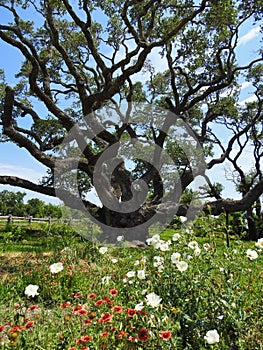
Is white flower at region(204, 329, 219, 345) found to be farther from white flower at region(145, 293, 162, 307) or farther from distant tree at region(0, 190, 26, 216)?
distant tree at region(0, 190, 26, 216)

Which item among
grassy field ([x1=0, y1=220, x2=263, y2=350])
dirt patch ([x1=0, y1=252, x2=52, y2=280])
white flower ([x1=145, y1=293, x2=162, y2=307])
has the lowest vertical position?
dirt patch ([x1=0, y1=252, x2=52, y2=280])

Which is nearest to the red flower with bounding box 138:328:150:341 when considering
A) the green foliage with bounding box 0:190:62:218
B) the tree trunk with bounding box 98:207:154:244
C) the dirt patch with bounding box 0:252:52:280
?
the dirt patch with bounding box 0:252:52:280

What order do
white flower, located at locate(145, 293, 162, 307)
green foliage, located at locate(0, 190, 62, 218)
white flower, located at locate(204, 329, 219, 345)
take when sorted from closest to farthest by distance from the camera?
1. white flower, located at locate(204, 329, 219, 345)
2. white flower, located at locate(145, 293, 162, 307)
3. green foliage, located at locate(0, 190, 62, 218)

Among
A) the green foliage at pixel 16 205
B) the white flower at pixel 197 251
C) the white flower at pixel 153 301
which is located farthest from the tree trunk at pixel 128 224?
the green foliage at pixel 16 205

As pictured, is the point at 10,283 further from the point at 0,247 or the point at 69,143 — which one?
the point at 69,143

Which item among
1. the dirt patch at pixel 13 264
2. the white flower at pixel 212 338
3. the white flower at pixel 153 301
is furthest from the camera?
the dirt patch at pixel 13 264

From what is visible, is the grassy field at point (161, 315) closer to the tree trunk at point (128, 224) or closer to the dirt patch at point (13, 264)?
the dirt patch at point (13, 264)

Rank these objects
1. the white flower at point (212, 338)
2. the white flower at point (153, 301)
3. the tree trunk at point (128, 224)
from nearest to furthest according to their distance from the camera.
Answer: the white flower at point (212, 338) < the white flower at point (153, 301) < the tree trunk at point (128, 224)

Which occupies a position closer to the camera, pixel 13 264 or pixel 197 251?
pixel 197 251

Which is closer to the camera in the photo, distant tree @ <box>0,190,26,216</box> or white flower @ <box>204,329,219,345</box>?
white flower @ <box>204,329,219,345</box>

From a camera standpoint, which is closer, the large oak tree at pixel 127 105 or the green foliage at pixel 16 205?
the large oak tree at pixel 127 105

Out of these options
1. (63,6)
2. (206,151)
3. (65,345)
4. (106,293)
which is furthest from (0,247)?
(206,151)

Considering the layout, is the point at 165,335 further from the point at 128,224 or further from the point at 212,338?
the point at 128,224

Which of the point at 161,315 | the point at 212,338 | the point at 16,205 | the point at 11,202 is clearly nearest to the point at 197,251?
the point at 161,315
